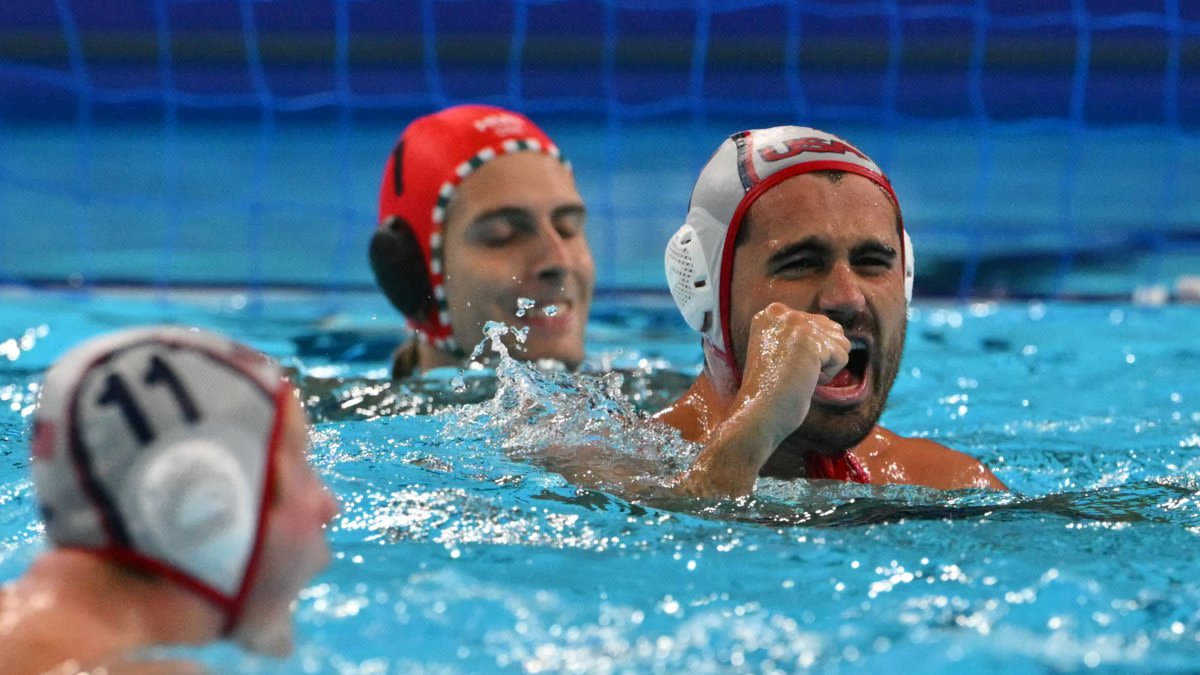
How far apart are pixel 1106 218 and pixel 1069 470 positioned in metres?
4.33

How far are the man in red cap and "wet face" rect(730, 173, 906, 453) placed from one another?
124 cm

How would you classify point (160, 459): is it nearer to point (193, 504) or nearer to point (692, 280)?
point (193, 504)

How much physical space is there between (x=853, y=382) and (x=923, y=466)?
435 millimetres

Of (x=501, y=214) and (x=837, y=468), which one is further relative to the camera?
(x=501, y=214)

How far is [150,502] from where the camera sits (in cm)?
139

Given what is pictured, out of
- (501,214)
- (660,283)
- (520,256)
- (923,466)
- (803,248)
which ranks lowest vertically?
(660,283)

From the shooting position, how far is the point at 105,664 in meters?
1.38

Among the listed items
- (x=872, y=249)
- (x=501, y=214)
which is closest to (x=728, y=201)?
(x=872, y=249)

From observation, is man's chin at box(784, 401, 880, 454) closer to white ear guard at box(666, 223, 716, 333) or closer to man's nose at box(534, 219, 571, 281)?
white ear guard at box(666, 223, 716, 333)

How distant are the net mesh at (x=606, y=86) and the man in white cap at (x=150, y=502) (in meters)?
6.33

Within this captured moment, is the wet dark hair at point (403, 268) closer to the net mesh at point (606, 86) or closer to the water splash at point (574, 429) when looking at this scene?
the water splash at point (574, 429)

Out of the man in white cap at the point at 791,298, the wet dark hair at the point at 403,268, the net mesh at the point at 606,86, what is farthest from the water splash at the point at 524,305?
the net mesh at the point at 606,86

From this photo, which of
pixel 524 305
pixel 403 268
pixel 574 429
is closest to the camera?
pixel 574 429

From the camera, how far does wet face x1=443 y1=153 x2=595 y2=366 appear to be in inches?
149
